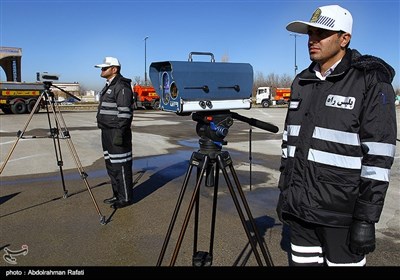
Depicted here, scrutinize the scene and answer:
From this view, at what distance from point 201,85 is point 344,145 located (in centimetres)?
100

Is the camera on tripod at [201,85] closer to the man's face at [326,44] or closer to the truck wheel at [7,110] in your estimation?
the man's face at [326,44]

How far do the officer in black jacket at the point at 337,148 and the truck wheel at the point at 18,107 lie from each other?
88.9 ft

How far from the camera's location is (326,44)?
2332 mm

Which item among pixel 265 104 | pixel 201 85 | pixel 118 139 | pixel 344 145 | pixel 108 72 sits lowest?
pixel 265 104

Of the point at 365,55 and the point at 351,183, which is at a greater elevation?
the point at 365,55

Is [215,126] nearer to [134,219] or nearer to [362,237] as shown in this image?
[362,237]

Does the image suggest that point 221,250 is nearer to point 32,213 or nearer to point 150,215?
point 150,215

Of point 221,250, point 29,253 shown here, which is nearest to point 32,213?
point 29,253

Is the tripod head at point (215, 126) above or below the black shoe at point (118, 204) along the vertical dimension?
above

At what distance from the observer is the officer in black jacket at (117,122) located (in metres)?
5.27

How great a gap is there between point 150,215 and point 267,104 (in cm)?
4066

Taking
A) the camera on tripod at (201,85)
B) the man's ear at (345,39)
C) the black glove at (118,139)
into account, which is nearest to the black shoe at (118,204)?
the black glove at (118,139)

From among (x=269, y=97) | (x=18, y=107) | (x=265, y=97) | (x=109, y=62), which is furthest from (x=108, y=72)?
(x=269, y=97)
